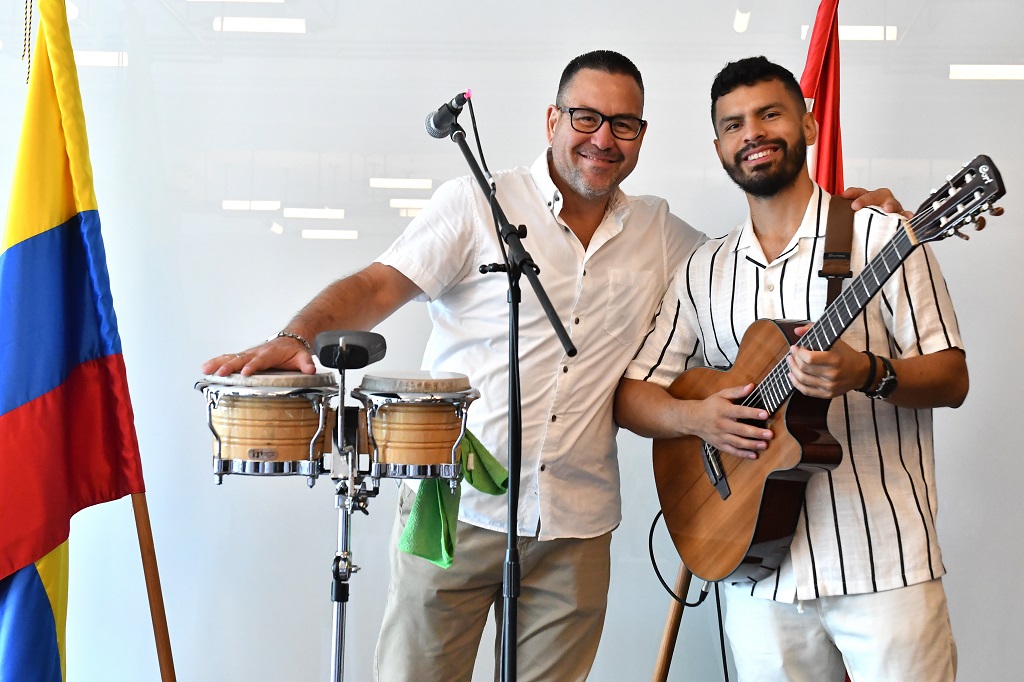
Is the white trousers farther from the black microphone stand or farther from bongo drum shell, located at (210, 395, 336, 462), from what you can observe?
bongo drum shell, located at (210, 395, 336, 462)

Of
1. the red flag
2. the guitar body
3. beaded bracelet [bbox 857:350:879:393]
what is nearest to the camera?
beaded bracelet [bbox 857:350:879:393]

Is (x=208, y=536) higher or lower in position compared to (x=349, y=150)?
lower

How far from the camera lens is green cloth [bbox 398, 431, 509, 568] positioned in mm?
1848

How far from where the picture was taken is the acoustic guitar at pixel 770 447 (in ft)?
5.49

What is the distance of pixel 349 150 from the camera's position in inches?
116

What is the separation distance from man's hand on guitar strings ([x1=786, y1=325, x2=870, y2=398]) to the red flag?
94 cm

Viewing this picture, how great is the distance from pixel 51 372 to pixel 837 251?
187cm

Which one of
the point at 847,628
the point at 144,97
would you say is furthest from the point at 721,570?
the point at 144,97

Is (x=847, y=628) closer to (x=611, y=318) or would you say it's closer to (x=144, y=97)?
(x=611, y=318)

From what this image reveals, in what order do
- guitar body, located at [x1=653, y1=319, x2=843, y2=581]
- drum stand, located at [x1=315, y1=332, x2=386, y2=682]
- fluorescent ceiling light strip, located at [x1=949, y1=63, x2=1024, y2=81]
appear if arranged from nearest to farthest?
drum stand, located at [x1=315, y1=332, x2=386, y2=682]
guitar body, located at [x1=653, y1=319, x2=843, y2=581]
fluorescent ceiling light strip, located at [x1=949, y1=63, x2=1024, y2=81]

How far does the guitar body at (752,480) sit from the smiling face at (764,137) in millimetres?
329

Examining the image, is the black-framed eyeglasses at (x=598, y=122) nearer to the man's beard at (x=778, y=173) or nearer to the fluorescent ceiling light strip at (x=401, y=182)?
the man's beard at (x=778, y=173)

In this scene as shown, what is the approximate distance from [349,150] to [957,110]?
1873 mm

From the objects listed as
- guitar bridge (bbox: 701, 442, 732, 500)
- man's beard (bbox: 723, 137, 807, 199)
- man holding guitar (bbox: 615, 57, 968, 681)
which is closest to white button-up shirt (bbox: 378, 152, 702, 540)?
man holding guitar (bbox: 615, 57, 968, 681)
